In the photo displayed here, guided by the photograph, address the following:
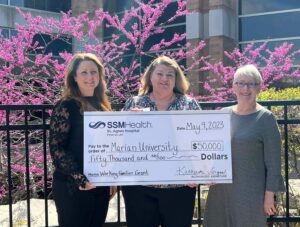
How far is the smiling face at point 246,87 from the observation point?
3.01 m

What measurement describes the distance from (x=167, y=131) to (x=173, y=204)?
0.57 metres

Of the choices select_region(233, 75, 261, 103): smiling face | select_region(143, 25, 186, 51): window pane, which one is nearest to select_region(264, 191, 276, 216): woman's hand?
select_region(233, 75, 261, 103): smiling face

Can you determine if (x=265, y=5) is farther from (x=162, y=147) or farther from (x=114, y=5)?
(x=162, y=147)

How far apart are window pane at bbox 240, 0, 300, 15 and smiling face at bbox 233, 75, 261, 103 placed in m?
13.8

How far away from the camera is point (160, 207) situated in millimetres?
2998

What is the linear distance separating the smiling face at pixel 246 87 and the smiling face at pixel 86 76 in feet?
3.56

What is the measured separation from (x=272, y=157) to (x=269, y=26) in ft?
45.9

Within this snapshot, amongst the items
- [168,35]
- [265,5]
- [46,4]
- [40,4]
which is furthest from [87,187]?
[46,4]

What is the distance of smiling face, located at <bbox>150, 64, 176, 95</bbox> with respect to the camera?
3.03 meters

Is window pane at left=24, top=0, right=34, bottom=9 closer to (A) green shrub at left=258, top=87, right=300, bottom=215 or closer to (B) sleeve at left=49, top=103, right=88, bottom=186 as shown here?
(A) green shrub at left=258, top=87, right=300, bottom=215

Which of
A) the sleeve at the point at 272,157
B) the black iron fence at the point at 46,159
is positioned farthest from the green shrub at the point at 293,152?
the sleeve at the point at 272,157

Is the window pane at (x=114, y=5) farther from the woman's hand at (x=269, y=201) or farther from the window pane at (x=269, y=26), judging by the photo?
the woman's hand at (x=269, y=201)

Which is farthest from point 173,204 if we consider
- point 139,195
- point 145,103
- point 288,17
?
point 288,17

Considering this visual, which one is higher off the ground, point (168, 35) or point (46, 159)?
point (168, 35)
